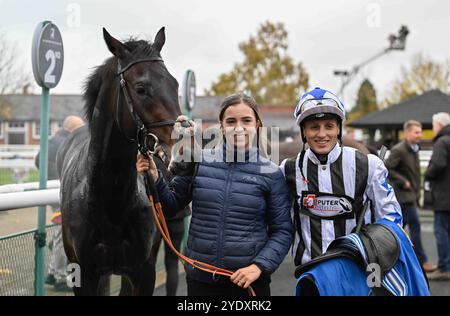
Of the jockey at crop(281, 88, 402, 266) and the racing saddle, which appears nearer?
the racing saddle

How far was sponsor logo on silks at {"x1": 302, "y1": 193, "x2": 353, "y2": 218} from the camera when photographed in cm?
236

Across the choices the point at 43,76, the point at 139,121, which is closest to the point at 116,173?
the point at 139,121

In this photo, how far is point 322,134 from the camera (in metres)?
2.41

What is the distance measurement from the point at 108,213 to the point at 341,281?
1714mm

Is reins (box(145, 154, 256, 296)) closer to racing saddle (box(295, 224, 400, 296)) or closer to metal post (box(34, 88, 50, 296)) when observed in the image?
racing saddle (box(295, 224, 400, 296))

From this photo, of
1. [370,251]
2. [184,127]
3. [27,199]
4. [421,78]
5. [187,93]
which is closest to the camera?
[370,251]

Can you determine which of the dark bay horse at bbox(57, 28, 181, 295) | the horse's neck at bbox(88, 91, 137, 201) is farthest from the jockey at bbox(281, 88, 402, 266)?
the horse's neck at bbox(88, 91, 137, 201)

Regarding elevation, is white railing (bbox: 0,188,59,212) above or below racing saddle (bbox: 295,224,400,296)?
above

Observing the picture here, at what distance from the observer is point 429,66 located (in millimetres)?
32406

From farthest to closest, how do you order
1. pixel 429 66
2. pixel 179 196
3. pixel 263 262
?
pixel 429 66, pixel 179 196, pixel 263 262

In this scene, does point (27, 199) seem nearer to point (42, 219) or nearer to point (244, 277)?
point (42, 219)

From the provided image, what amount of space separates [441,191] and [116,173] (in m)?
4.82
